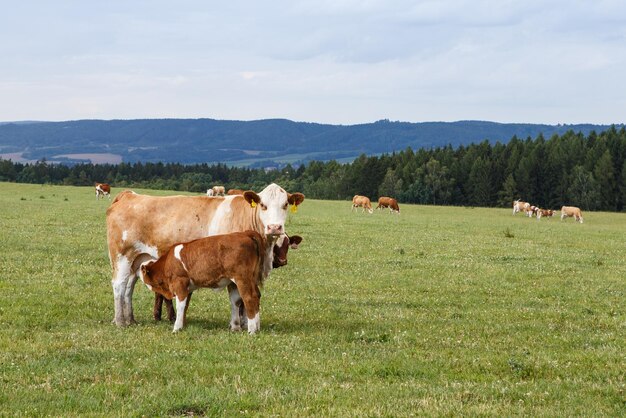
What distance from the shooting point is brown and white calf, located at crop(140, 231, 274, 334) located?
1247cm

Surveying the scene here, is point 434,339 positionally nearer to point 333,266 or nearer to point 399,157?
point 333,266

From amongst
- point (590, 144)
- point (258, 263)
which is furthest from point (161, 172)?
point (258, 263)

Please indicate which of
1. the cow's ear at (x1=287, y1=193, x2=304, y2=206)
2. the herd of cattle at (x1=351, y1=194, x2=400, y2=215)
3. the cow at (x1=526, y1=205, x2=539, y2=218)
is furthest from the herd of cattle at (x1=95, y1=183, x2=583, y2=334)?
the cow at (x1=526, y1=205, x2=539, y2=218)

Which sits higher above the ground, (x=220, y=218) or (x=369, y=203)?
(x=220, y=218)

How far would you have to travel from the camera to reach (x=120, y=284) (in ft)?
45.3

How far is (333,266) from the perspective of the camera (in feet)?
76.6

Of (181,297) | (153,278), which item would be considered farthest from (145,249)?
(181,297)

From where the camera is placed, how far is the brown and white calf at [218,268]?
12.5 metres

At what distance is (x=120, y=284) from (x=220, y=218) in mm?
2189

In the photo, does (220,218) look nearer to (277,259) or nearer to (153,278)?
(277,259)

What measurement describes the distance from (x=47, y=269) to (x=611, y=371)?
1505 cm

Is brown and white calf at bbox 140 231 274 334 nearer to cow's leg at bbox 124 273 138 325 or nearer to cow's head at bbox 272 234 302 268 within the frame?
cow's head at bbox 272 234 302 268

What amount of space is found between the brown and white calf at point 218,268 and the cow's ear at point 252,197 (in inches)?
23.5

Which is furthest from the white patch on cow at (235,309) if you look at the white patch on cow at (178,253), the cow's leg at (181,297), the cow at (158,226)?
the cow at (158,226)
